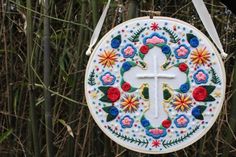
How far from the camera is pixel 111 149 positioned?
129cm

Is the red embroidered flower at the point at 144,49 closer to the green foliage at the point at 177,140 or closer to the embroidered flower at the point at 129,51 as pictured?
the embroidered flower at the point at 129,51

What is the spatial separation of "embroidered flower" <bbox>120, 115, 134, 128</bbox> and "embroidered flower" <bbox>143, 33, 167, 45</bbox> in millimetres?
143

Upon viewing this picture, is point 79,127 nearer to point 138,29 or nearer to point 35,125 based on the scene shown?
point 35,125

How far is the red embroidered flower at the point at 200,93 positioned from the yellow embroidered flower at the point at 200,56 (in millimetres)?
48

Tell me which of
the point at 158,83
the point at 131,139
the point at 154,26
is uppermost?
the point at 154,26

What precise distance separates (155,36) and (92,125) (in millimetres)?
521

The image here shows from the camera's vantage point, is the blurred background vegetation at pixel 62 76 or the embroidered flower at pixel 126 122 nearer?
the embroidered flower at pixel 126 122

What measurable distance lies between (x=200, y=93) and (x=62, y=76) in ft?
2.04

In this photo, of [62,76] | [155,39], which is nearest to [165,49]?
[155,39]

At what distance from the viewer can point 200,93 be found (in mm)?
853

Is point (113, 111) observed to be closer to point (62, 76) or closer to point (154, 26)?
point (154, 26)

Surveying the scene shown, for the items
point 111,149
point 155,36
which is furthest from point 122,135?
point 111,149

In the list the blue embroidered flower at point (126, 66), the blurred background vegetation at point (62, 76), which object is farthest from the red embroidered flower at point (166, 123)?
the blurred background vegetation at point (62, 76)

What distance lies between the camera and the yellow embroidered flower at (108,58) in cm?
86
